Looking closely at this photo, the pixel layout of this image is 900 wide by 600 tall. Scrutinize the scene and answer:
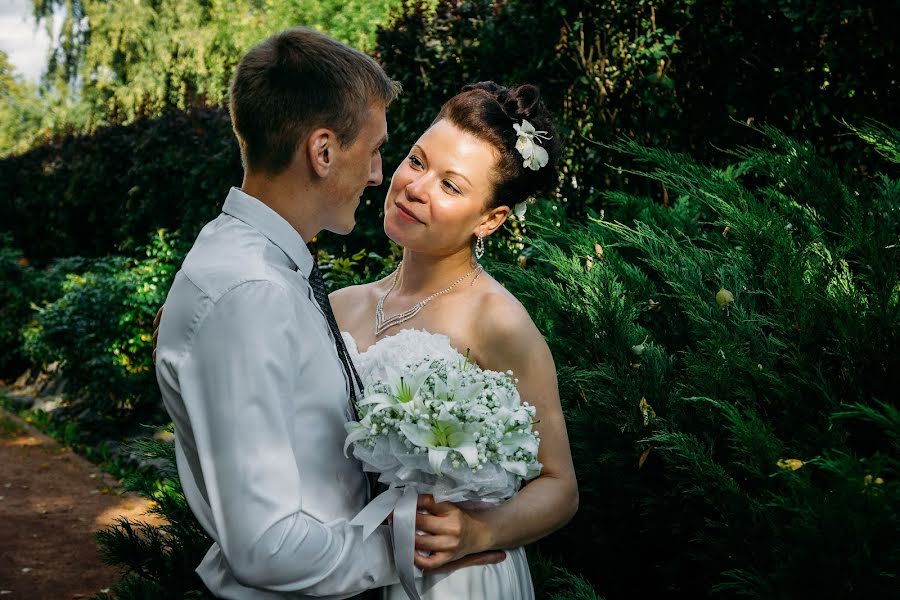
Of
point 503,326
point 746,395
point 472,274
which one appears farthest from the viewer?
point 472,274

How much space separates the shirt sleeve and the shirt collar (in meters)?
0.22

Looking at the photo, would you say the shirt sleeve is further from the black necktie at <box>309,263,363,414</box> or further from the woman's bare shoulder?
the woman's bare shoulder

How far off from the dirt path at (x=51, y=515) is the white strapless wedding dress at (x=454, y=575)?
330 centimetres

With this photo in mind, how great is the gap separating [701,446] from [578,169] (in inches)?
157

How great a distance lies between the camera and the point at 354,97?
178 centimetres

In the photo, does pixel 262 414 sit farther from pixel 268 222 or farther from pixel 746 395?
pixel 746 395

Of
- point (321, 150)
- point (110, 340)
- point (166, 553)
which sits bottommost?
point (110, 340)

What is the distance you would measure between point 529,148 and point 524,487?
109 cm

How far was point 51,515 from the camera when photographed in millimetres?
6117

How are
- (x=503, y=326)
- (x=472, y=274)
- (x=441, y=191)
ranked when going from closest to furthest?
(x=503, y=326), (x=441, y=191), (x=472, y=274)

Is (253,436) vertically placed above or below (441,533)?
above

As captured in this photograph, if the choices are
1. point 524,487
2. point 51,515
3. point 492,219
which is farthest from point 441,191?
point 51,515

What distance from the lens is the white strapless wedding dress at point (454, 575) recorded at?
1920 millimetres

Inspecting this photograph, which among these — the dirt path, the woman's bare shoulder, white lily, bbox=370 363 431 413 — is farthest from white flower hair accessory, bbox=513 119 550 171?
the dirt path
